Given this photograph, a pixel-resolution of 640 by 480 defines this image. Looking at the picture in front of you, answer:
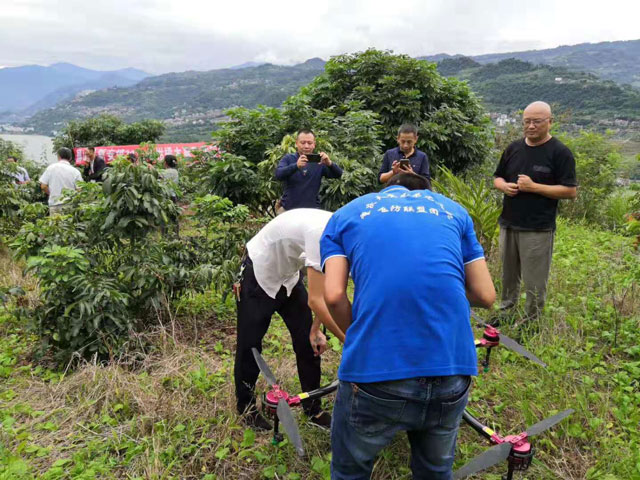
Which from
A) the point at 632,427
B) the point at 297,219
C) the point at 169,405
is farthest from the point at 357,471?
the point at 632,427

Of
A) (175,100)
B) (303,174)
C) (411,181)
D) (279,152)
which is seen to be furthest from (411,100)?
(175,100)

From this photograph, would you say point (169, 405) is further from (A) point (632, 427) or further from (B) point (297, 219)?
(A) point (632, 427)

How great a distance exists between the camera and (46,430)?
2.38 meters

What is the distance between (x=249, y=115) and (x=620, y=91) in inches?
1098

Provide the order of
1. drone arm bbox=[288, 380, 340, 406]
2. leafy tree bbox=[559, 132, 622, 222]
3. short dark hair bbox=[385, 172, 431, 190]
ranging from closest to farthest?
short dark hair bbox=[385, 172, 431, 190], drone arm bbox=[288, 380, 340, 406], leafy tree bbox=[559, 132, 622, 222]

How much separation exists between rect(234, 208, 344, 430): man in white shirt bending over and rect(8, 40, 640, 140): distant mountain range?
436cm

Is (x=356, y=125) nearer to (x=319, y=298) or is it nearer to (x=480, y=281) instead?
(x=319, y=298)

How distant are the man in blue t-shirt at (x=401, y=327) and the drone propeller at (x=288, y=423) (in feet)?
1.31

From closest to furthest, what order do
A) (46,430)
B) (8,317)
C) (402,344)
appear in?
(402,344) < (46,430) < (8,317)

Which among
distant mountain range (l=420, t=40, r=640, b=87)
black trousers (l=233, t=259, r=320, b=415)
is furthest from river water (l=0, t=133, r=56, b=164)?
distant mountain range (l=420, t=40, r=640, b=87)

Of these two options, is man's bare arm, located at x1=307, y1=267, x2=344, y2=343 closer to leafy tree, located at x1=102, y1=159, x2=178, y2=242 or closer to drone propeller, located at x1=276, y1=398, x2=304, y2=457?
drone propeller, located at x1=276, y1=398, x2=304, y2=457

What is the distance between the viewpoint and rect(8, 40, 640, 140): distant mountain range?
79.9 ft

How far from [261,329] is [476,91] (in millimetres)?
25522

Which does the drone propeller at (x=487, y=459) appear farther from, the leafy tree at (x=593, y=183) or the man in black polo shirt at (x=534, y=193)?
the leafy tree at (x=593, y=183)
